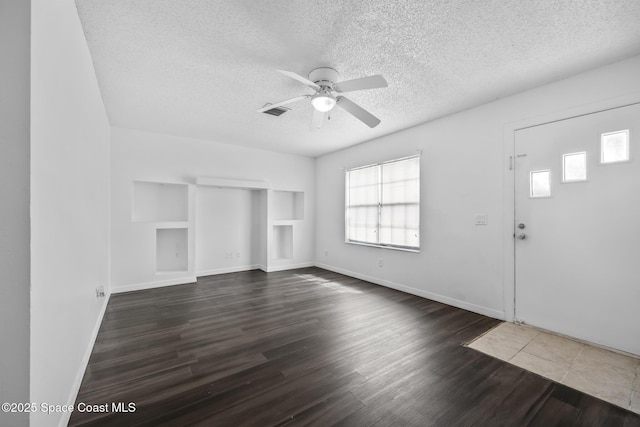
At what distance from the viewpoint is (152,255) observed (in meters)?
4.40

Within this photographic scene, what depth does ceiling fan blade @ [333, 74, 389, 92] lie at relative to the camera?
2.13 meters

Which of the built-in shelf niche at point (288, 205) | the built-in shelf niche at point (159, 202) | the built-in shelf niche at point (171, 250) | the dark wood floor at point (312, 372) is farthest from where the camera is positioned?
the built-in shelf niche at point (288, 205)

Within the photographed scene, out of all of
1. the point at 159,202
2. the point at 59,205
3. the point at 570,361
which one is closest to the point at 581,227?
the point at 570,361

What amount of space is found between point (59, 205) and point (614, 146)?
4.40m

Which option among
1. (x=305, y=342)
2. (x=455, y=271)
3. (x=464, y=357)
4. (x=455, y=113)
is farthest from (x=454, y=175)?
(x=305, y=342)

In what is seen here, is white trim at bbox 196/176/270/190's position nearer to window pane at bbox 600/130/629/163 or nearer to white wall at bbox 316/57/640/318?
white wall at bbox 316/57/640/318

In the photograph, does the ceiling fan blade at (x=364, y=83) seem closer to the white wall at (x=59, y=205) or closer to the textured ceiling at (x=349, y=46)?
the textured ceiling at (x=349, y=46)

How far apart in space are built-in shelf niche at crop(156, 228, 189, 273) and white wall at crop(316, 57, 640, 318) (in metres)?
3.71

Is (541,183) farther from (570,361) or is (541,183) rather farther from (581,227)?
(570,361)

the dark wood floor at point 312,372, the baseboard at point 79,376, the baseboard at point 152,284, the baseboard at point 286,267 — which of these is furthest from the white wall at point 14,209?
the baseboard at point 286,267

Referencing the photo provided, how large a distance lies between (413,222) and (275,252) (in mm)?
3467

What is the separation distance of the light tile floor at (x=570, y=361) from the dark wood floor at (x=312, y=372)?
13 cm

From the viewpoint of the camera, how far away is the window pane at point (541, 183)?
283 centimetres

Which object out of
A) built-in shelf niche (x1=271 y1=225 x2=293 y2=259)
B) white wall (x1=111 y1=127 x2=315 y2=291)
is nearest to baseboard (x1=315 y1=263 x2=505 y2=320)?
built-in shelf niche (x1=271 y1=225 x2=293 y2=259)
